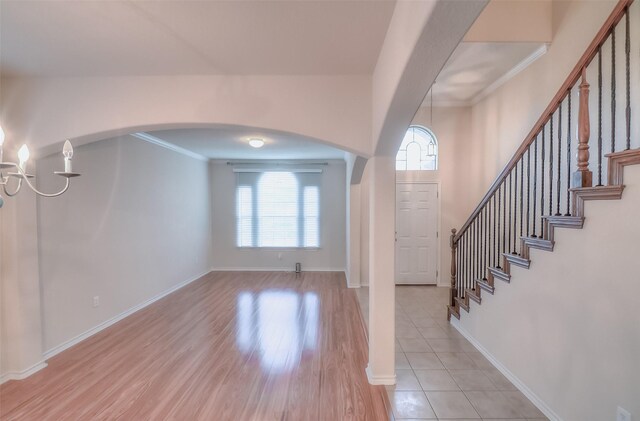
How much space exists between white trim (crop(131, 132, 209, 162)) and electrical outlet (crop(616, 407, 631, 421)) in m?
5.54

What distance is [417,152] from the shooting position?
5758 millimetres

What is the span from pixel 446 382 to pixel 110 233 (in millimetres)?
4251

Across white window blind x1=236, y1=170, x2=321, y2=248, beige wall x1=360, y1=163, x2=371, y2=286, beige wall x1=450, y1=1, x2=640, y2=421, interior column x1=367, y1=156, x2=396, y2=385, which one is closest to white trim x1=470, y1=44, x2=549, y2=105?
beige wall x1=450, y1=1, x2=640, y2=421

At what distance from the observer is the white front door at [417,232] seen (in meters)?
Answer: 5.73

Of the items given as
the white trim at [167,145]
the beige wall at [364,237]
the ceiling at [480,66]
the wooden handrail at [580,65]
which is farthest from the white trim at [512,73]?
the white trim at [167,145]

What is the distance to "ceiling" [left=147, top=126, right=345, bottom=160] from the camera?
461 centimetres

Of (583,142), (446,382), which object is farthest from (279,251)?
(583,142)

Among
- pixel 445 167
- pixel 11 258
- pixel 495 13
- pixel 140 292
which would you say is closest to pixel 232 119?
pixel 11 258

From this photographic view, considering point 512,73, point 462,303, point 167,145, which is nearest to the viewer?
point 462,303

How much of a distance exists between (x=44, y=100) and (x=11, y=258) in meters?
1.43

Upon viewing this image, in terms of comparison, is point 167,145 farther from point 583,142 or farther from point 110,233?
point 583,142

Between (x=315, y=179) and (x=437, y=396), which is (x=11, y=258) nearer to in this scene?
(x=437, y=396)

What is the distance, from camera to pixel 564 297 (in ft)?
6.82

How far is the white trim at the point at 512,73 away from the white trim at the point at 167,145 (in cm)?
528
